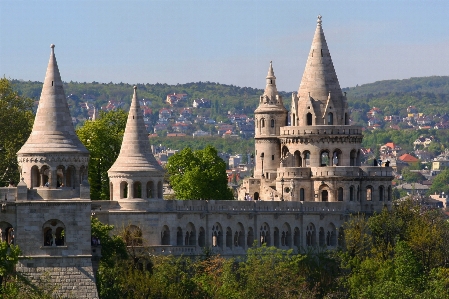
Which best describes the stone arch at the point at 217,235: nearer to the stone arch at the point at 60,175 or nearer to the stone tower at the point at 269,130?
the stone tower at the point at 269,130

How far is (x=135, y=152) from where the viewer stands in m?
112

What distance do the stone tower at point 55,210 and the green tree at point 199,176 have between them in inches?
1284

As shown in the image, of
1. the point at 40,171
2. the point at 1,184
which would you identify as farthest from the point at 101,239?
the point at 1,184

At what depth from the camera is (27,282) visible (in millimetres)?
95500

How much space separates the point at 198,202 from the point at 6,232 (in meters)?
22.0

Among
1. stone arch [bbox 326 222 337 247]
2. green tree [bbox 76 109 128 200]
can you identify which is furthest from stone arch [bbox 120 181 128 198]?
stone arch [bbox 326 222 337 247]

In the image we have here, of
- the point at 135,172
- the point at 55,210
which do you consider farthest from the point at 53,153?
the point at 135,172

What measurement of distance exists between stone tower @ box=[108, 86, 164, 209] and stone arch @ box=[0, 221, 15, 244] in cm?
1386

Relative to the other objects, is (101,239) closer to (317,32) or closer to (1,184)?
(1,184)

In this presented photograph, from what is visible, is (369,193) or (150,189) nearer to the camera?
(150,189)

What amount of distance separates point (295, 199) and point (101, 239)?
2917 cm

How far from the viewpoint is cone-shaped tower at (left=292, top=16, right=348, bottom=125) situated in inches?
5207

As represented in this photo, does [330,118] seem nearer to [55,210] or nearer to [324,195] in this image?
[324,195]

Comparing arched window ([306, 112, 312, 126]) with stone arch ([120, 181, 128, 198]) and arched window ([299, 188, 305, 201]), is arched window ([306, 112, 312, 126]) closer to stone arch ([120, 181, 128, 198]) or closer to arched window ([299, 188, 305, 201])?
arched window ([299, 188, 305, 201])
